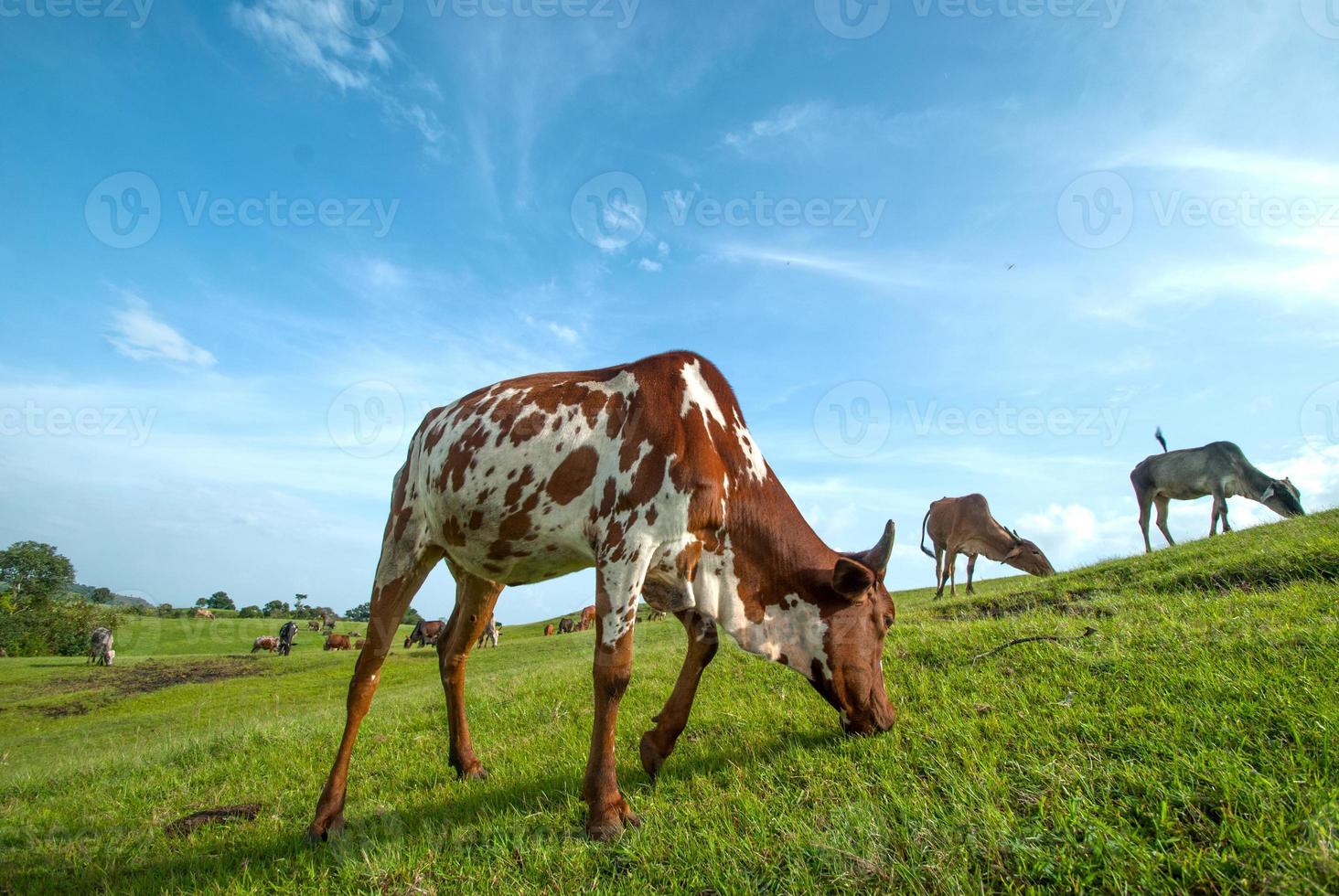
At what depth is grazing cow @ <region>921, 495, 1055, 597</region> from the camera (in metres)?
21.0

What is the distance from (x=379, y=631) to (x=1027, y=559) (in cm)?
2042

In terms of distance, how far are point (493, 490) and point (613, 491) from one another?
109 centimetres

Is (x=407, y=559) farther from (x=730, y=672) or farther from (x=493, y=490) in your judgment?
(x=730, y=672)

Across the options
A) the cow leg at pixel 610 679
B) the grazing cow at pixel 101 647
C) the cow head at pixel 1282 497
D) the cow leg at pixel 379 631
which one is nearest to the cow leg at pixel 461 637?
the cow leg at pixel 379 631

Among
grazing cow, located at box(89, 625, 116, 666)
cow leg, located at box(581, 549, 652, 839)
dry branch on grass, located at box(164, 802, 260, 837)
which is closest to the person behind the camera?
cow leg, located at box(581, 549, 652, 839)

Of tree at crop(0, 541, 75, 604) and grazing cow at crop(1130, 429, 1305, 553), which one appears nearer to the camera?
grazing cow at crop(1130, 429, 1305, 553)

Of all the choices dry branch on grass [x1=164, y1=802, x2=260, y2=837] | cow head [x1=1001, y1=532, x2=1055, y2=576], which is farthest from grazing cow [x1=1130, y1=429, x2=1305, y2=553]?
dry branch on grass [x1=164, y1=802, x2=260, y2=837]

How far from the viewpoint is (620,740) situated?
638 cm

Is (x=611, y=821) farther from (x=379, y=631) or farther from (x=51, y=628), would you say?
(x=51, y=628)

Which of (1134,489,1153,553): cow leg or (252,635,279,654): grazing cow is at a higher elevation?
(1134,489,1153,553): cow leg

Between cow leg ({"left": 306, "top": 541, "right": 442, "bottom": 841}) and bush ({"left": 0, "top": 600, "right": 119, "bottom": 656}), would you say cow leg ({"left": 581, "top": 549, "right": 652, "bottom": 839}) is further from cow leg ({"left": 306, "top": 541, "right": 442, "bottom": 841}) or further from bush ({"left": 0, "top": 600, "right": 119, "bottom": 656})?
bush ({"left": 0, "top": 600, "right": 119, "bottom": 656})

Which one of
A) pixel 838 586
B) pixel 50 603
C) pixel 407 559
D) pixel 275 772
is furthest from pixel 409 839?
pixel 50 603

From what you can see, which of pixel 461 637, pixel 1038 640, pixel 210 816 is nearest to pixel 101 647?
pixel 210 816

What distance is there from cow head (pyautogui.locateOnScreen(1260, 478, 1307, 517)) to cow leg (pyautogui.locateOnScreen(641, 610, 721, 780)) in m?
24.3
